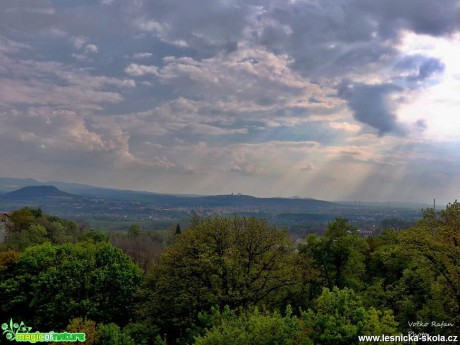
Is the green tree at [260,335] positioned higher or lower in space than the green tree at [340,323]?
lower

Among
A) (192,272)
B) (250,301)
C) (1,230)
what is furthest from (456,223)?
(1,230)

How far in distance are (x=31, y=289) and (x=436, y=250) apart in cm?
4403

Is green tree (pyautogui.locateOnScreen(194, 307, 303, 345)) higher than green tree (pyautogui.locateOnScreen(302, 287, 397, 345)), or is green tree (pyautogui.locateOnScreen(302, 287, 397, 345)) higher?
green tree (pyautogui.locateOnScreen(302, 287, 397, 345))

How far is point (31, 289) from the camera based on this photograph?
4388 cm

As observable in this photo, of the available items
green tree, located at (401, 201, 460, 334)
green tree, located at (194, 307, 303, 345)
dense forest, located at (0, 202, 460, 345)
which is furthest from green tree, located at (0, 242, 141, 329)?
green tree, located at (401, 201, 460, 334)

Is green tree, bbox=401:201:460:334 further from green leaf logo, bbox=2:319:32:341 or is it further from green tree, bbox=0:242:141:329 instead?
green leaf logo, bbox=2:319:32:341

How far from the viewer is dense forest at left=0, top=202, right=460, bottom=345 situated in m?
30.2

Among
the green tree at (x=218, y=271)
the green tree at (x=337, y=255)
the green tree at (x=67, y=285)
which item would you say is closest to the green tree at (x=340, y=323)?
the green tree at (x=218, y=271)

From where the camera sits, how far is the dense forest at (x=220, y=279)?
99.1 feet

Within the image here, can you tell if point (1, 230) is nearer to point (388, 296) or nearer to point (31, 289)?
point (31, 289)

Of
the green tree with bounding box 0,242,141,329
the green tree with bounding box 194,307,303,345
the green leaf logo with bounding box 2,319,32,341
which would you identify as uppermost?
the green tree with bounding box 194,307,303,345

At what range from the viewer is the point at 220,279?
38.2m

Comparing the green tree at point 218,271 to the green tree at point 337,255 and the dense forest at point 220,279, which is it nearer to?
the dense forest at point 220,279

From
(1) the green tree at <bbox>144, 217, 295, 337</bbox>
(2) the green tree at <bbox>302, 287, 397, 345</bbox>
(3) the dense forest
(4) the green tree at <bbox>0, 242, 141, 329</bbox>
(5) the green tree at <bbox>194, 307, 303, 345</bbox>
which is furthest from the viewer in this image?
(4) the green tree at <bbox>0, 242, 141, 329</bbox>
